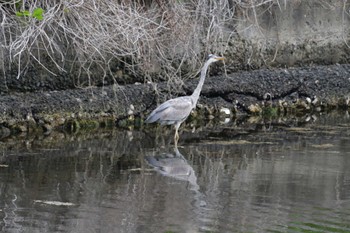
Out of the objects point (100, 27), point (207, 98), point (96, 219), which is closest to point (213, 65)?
point (207, 98)

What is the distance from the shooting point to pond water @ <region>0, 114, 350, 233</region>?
6.55 metres

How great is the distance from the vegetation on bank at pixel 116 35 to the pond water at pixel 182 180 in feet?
3.22

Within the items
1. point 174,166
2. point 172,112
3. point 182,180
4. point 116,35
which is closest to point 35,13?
point 116,35

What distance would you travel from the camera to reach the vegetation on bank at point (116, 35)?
35.5 feet

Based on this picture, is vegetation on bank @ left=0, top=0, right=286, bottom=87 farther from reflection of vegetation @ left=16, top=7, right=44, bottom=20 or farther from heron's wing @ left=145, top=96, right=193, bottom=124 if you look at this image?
heron's wing @ left=145, top=96, right=193, bottom=124

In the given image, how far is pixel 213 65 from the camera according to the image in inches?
511

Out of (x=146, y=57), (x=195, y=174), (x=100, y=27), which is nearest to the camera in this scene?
(x=195, y=174)

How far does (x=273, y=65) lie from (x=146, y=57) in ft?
8.45

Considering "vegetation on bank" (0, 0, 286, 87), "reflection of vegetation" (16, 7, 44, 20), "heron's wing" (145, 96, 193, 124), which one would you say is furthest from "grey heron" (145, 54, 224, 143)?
"reflection of vegetation" (16, 7, 44, 20)

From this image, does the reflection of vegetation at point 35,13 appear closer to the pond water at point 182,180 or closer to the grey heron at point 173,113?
the pond water at point 182,180

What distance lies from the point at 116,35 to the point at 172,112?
3.77 feet

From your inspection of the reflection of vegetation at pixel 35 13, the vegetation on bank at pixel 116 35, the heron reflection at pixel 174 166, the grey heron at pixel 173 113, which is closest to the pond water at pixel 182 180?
the heron reflection at pixel 174 166

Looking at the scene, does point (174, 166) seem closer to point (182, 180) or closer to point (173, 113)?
point (182, 180)

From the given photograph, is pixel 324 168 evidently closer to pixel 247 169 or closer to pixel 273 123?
pixel 247 169
